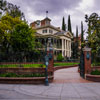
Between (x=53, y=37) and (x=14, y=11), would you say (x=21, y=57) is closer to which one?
(x=14, y=11)

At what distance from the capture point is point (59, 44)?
3975 centimetres

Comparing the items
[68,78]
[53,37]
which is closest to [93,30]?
[68,78]

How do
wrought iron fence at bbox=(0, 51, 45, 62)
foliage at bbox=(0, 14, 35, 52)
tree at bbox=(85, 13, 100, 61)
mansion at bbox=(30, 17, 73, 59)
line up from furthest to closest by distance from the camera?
mansion at bbox=(30, 17, 73, 59) < foliage at bbox=(0, 14, 35, 52) < tree at bbox=(85, 13, 100, 61) < wrought iron fence at bbox=(0, 51, 45, 62)

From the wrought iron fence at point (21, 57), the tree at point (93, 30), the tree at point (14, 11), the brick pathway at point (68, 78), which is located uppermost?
the tree at point (14, 11)

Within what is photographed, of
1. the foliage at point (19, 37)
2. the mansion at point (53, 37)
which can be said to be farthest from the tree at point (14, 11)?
the mansion at point (53, 37)

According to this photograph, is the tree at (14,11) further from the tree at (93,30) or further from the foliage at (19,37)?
the tree at (93,30)

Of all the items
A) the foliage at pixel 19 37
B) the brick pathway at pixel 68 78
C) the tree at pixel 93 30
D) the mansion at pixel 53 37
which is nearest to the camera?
the brick pathway at pixel 68 78

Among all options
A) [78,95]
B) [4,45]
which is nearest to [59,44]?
[4,45]

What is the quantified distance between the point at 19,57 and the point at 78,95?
649 centimetres

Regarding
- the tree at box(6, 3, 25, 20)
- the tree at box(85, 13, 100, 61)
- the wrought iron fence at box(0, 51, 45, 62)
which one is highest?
the tree at box(6, 3, 25, 20)

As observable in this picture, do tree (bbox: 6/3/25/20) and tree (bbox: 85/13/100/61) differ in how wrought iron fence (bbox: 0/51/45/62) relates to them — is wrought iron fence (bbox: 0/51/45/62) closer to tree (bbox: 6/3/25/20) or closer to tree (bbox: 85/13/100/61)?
tree (bbox: 85/13/100/61)

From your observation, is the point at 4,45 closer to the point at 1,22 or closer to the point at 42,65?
the point at 1,22

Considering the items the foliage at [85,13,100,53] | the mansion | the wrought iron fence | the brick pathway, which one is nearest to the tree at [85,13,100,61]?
the foliage at [85,13,100,53]

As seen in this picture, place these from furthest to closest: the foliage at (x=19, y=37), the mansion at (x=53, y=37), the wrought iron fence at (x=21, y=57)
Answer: the mansion at (x=53, y=37), the foliage at (x=19, y=37), the wrought iron fence at (x=21, y=57)
